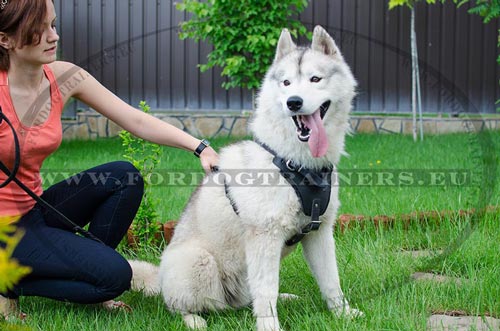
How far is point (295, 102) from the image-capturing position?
2.21m

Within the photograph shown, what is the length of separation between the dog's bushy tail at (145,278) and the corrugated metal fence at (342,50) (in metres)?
5.72

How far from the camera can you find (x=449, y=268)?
2.82 metres

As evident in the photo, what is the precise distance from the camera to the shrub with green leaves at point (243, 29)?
6953 mm

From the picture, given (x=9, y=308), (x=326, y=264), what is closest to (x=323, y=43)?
(x=326, y=264)

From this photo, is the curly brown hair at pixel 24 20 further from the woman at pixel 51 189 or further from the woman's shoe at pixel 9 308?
the woman's shoe at pixel 9 308

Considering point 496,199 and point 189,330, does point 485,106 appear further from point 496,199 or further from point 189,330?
point 189,330

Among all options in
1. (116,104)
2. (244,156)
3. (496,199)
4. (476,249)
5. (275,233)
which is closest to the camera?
(275,233)

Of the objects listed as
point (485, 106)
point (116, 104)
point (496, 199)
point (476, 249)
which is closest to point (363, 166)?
point (496, 199)

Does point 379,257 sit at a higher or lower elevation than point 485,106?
lower

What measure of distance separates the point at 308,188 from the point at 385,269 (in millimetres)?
785

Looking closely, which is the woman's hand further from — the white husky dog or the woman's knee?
the woman's knee

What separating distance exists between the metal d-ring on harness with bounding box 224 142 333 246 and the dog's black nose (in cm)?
23

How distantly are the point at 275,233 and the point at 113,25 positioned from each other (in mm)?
6789

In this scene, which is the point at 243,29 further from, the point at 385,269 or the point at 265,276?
the point at 265,276
